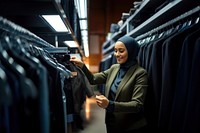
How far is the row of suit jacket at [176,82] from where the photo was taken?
3.46 feet

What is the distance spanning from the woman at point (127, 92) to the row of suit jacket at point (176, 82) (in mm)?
87

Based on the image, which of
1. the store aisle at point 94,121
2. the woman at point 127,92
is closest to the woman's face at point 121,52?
the woman at point 127,92

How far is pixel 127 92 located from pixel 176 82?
1.88ft

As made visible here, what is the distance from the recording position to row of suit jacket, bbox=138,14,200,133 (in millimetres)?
1056

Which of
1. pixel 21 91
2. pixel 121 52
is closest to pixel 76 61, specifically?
pixel 121 52

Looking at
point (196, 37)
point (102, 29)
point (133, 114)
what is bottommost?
point (133, 114)

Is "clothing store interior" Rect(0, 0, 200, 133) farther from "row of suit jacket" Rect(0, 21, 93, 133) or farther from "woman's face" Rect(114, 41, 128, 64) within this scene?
"woman's face" Rect(114, 41, 128, 64)

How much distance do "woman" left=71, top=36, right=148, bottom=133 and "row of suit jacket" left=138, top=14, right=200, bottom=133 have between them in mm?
87

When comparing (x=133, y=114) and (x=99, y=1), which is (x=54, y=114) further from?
(x=99, y=1)

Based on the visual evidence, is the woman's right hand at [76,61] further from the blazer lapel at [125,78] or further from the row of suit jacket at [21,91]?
the row of suit jacket at [21,91]

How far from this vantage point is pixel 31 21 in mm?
1851

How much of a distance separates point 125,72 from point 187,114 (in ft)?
2.86

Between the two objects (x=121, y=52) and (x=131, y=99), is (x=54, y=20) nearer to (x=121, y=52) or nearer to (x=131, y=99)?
(x=121, y=52)

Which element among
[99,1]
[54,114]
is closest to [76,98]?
[54,114]
